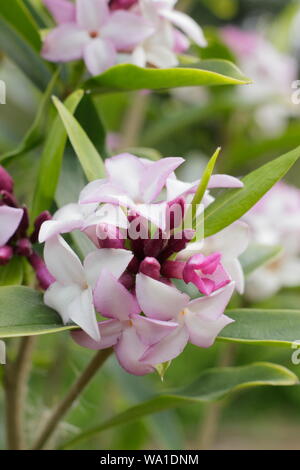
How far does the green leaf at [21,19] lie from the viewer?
0.60 meters

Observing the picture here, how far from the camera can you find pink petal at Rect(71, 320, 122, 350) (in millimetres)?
427

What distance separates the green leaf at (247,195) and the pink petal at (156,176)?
5 centimetres

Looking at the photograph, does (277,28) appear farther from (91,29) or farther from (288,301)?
(91,29)

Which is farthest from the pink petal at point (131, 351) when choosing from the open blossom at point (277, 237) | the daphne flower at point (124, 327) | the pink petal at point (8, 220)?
the open blossom at point (277, 237)

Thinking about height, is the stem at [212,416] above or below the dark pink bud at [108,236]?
below

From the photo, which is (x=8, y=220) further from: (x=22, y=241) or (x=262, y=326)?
(x=262, y=326)

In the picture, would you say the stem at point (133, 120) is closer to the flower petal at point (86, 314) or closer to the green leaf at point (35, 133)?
the green leaf at point (35, 133)

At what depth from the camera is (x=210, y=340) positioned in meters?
0.42

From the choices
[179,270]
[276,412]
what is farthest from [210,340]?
[276,412]

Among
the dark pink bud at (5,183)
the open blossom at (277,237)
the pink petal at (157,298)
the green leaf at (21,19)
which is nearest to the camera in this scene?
the pink petal at (157,298)

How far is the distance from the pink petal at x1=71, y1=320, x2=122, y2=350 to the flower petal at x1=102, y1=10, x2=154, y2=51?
0.26 m

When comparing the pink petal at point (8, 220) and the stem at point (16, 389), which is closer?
the pink petal at point (8, 220)

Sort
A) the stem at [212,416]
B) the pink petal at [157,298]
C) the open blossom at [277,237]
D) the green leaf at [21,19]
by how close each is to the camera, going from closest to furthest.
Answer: the pink petal at [157,298]
the green leaf at [21,19]
the open blossom at [277,237]
the stem at [212,416]

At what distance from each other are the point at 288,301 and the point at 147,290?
716mm
